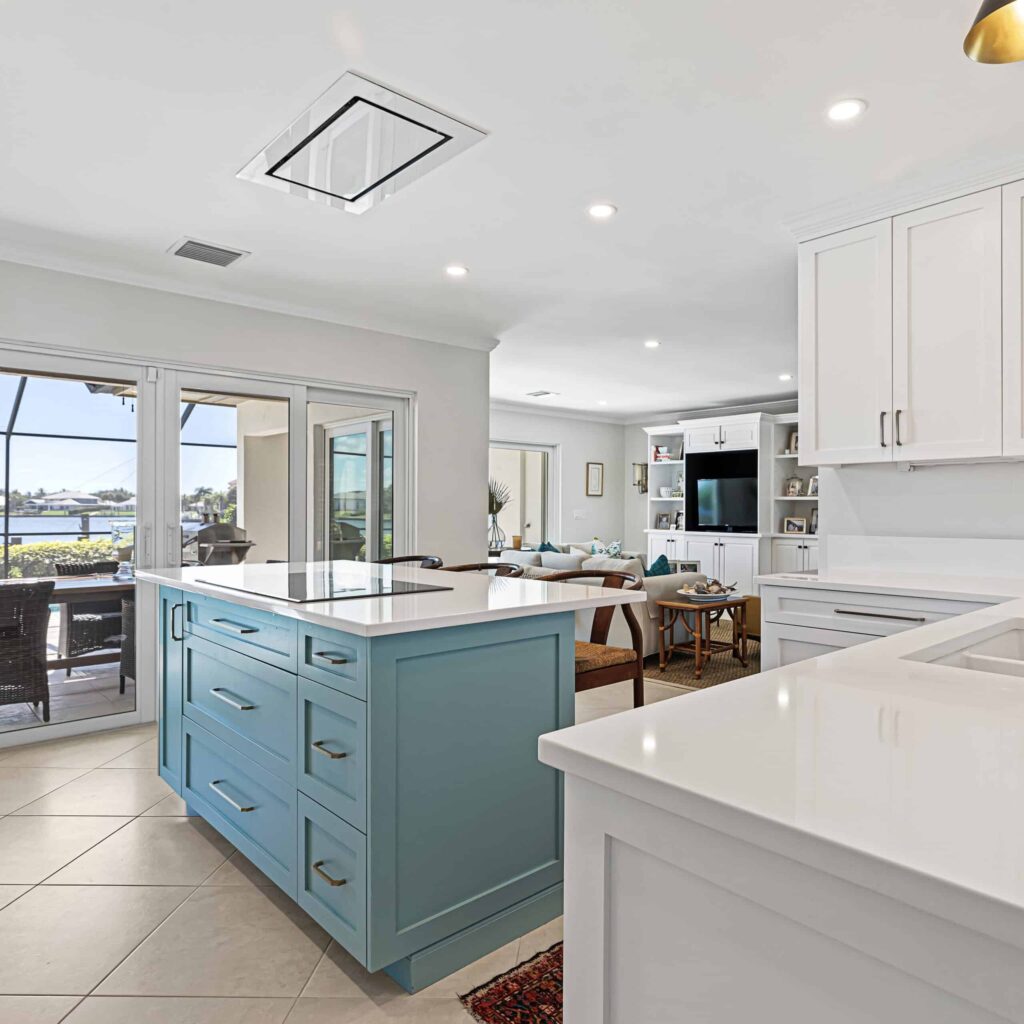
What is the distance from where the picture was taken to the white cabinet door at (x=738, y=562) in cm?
821

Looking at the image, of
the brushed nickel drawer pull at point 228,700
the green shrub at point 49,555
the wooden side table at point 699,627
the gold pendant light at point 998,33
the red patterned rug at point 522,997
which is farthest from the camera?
the wooden side table at point 699,627

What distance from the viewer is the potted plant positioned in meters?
8.86

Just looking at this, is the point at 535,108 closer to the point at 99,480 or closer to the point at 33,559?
the point at 99,480

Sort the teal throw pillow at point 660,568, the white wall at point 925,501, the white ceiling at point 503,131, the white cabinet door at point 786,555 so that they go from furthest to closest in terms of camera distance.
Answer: the white cabinet door at point 786,555 < the teal throw pillow at point 660,568 < the white wall at point 925,501 < the white ceiling at point 503,131

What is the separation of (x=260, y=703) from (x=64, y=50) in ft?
6.42

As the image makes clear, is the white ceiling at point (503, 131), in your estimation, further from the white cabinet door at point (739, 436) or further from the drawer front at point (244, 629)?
the white cabinet door at point (739, 436)

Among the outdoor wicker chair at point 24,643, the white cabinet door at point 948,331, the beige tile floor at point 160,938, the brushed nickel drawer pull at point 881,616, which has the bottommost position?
the beige tile floor at point 160,938

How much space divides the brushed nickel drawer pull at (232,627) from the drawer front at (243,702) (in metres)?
0.07

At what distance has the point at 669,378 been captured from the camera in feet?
23.3

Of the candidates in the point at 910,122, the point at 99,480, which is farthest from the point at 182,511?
the point at 910,122

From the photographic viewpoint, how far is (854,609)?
259 centimetres

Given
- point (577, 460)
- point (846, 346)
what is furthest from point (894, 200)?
point (577, 460)

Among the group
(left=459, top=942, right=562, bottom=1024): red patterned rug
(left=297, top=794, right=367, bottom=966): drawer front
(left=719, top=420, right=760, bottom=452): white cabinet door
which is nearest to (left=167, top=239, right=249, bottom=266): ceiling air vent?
(left=297, top=794, right=367, bottom=966): drawer front

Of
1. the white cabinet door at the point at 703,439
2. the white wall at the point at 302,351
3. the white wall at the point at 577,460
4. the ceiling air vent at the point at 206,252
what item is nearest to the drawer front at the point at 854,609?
the white wall at the point at 302,351
